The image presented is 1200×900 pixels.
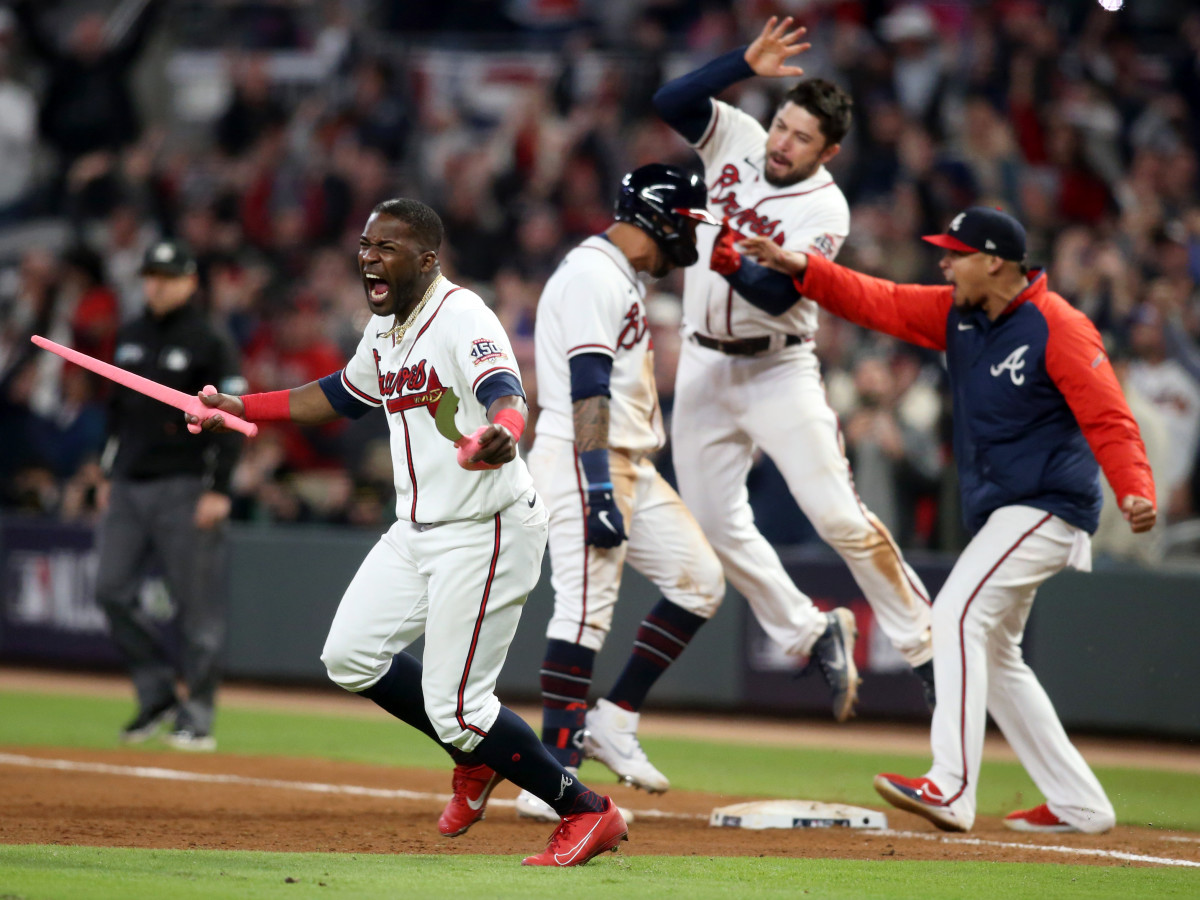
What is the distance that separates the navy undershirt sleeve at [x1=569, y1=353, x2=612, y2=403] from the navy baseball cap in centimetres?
130

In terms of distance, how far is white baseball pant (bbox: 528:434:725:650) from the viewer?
6078 mm

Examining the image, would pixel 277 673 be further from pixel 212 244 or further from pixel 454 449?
pixel 454 449

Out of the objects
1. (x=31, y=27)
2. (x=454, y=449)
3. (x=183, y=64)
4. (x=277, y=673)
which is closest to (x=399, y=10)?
(x=183, y=64)

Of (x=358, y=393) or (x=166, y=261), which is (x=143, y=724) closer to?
(x=166, y=261)

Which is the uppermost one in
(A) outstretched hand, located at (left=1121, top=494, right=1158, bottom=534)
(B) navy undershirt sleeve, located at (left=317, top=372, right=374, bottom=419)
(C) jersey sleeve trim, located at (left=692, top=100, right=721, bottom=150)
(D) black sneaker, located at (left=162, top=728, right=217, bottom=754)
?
(C) jersey sleeve trim, located at (left=692, top=100, right=721, bottom=150)

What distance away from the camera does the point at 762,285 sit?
20.8ft

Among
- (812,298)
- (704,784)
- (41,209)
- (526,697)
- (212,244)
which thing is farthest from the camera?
(41,209)

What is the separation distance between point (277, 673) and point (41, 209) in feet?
22.7

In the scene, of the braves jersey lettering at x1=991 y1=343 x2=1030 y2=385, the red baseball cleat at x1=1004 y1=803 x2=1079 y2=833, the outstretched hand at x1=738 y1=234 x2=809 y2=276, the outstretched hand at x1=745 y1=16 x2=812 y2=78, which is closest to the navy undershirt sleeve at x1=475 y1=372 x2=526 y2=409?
the outstretched hand at x1=738 y1=234 x2=809 y2=276

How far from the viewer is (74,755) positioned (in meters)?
8.05

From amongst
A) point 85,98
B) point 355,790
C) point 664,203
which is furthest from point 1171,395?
point 85,98

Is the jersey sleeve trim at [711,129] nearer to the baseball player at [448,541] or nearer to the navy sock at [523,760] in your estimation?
the baseball player at [448,541]

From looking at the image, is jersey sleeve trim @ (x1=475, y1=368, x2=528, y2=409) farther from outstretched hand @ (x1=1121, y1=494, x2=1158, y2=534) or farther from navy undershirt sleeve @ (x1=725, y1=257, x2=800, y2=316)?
outstretched hand @ (x1=1121, y1=494, x2=1158, y2=534)

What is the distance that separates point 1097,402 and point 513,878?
2749mm
